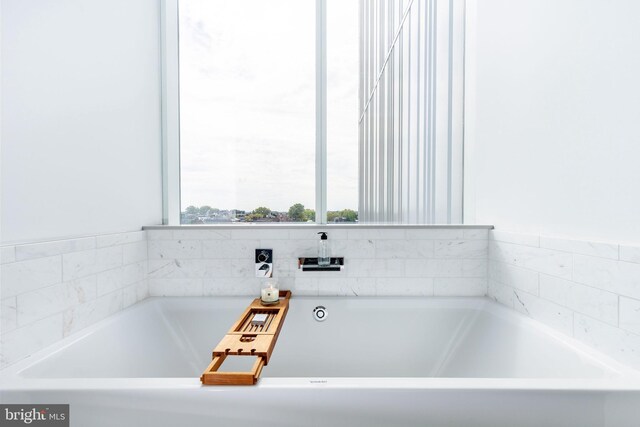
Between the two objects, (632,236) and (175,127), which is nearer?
(632,236)

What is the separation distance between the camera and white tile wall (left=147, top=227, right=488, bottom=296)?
1626mm

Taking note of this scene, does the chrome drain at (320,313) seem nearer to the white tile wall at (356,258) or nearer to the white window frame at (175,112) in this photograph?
the white tile wall at (356,258)

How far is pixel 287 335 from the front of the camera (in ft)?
5.00

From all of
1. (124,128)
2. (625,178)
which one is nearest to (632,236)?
(625,178)

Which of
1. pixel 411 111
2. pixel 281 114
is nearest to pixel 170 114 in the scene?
pixel 281 114

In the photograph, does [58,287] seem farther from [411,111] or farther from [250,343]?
[411,111]

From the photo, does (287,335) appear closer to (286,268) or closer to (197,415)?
(286,268)

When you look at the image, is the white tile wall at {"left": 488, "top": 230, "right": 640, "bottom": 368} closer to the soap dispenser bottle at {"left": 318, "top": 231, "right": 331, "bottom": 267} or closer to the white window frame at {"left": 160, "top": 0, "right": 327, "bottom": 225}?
the soap dispenser bottle at {"left": 318, "top": 231, "right": 331, "bottom": 267}

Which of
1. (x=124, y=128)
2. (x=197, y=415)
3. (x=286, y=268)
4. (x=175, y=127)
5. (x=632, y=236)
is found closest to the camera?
(x=197, y=415)

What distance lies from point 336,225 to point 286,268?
370 millimetres

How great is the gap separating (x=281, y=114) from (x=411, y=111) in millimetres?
853

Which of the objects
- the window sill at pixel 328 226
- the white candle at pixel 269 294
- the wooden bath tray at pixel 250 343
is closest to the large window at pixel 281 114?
the window sill at pixel 328 226

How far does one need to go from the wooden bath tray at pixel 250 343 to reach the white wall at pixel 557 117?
3.87 feet

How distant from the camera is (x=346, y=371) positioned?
1.50 m
